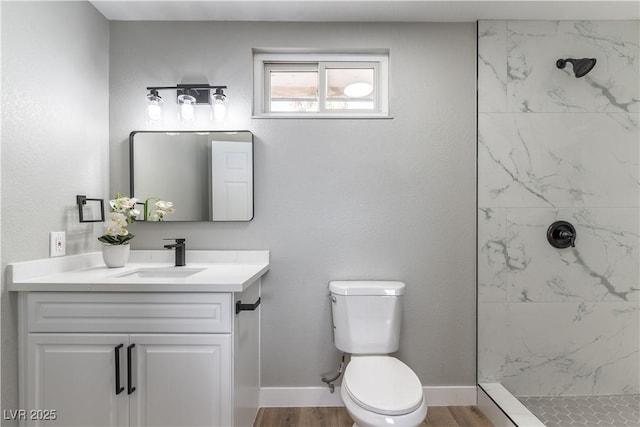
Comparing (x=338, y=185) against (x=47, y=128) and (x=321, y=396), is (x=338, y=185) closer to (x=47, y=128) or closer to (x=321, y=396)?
(x=321, y=396)

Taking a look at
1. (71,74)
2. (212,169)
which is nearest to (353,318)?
(212,169)

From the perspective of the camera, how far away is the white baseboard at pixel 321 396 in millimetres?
2066

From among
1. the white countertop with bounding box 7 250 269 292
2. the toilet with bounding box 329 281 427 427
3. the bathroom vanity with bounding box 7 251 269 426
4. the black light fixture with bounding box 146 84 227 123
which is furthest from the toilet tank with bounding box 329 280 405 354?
the black light fixture with bounding box 146 84 227 123

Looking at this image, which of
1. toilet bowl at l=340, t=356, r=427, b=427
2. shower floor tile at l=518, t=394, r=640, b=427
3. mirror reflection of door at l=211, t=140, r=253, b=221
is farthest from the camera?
mirror reflection of door at l=211, t=140, r=253, b=221

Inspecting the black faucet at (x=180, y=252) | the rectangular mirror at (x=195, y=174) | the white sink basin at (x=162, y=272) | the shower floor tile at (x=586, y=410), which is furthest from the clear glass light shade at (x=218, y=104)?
the shower floor tile at (x=586, y=410)

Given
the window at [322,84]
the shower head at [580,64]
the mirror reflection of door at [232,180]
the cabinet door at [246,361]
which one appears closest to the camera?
the cabinet door at [246,361]

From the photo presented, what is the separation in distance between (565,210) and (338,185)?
4.37 ft

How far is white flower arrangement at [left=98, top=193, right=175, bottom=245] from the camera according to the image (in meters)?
1.87

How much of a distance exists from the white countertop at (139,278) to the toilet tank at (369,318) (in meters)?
0.50

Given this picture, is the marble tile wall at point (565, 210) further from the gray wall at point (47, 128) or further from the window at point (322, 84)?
the gray wall at point (47, 128)

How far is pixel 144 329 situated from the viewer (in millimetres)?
1417

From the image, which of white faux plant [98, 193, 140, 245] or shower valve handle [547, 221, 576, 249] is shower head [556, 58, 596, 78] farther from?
white faux plant [98, 193, 140, 245]

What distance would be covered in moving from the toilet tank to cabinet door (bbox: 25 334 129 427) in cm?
103

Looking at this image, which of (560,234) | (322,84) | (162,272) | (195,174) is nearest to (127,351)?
(162,272)
